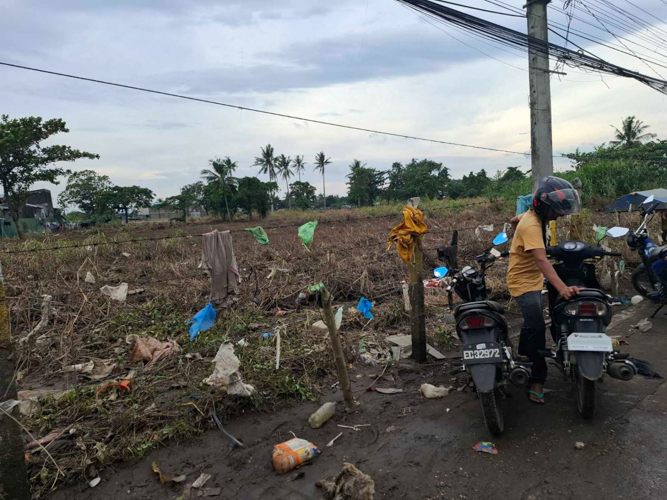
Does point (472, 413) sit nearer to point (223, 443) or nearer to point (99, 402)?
point (223, 443)

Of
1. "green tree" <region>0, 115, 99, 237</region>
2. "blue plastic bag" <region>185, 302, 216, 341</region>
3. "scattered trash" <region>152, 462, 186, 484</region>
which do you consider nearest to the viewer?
"scattered trash" <region>152, 462, 186, 484</region>

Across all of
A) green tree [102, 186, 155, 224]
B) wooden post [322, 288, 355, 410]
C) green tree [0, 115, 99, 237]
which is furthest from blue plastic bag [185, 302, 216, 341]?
green tree [102, 186, 155, 224]

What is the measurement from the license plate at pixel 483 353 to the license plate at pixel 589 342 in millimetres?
499

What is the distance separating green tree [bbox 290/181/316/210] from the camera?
61.0 m

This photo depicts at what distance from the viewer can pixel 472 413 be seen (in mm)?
3273

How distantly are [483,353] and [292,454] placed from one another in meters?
1.46

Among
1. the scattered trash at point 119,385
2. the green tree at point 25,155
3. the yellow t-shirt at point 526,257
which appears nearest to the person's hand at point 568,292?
the yellow t-shirt at point 526,257

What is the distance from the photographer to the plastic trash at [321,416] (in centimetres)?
319

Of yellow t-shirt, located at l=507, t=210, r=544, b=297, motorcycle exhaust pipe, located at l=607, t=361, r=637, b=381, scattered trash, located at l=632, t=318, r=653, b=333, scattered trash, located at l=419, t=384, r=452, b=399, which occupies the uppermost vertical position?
yellow t-shirt, located at l=507, t=210, r=544, b=297

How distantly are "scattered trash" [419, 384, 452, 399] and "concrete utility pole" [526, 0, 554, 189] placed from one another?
450 cm

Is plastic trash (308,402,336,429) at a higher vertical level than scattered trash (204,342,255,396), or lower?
lower

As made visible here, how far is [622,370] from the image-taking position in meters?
2.91

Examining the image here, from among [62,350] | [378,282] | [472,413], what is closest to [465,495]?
[472,413]

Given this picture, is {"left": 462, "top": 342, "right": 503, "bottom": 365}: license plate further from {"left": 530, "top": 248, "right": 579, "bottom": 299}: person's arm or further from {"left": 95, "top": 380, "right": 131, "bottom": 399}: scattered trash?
{"left": 95, "top": 380, "right": 131, "bottom": 399}: scattered trash
